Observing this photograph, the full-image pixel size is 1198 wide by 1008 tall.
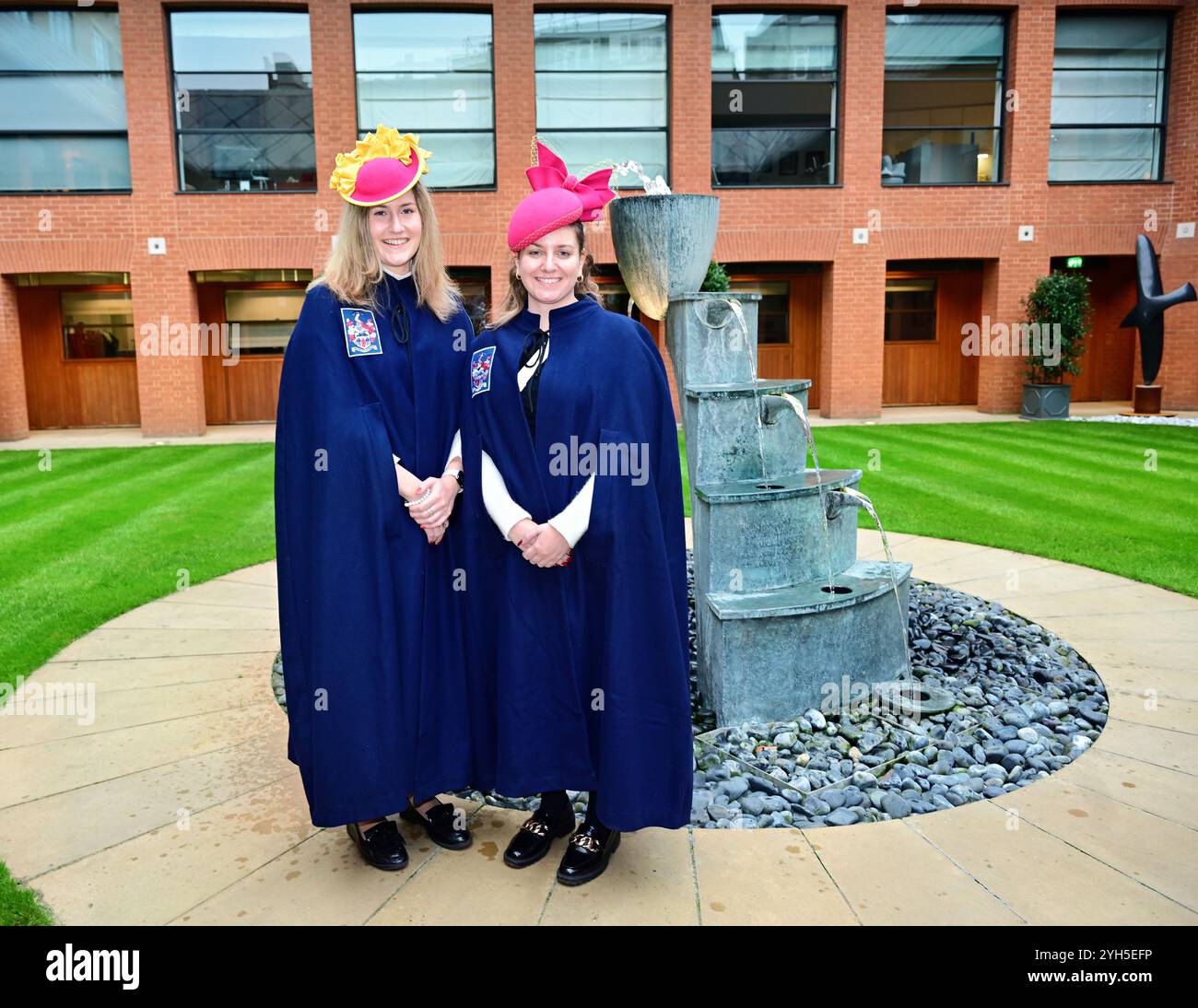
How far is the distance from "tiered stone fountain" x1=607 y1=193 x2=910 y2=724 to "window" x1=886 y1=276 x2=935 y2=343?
51.7 ft

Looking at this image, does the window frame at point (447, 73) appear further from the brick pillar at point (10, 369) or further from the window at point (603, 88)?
the brick pillar at point (10, 369)

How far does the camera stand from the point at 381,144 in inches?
117

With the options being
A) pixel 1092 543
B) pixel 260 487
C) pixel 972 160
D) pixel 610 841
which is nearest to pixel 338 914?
pixel 610 841

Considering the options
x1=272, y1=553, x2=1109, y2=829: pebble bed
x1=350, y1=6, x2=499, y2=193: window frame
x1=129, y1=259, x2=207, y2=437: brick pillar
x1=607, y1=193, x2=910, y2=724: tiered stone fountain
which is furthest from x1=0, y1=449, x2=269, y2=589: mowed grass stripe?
x1=350, y1=6, x2=499, y2=193: window frame

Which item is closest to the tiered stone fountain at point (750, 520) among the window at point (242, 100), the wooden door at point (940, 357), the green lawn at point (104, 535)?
the green lawn at point (104, 535)

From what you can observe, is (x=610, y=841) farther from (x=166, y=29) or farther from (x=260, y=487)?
(x=166, y=29)

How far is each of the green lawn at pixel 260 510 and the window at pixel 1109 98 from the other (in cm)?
618

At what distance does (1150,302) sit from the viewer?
674 inches

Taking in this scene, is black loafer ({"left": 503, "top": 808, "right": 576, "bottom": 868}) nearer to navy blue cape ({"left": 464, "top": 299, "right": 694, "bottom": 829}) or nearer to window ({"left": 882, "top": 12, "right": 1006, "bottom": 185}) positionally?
navy blue cape ({"left": 464, "top": 299, "right": 694, "bottom": 829})

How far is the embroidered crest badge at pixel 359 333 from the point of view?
2984 mm

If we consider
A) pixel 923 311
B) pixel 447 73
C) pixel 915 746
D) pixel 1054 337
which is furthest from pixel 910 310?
pixel 915 746

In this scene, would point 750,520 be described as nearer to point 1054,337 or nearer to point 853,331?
point 853,331

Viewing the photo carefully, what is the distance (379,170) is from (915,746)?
3.30 metres

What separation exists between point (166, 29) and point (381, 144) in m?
16.3
